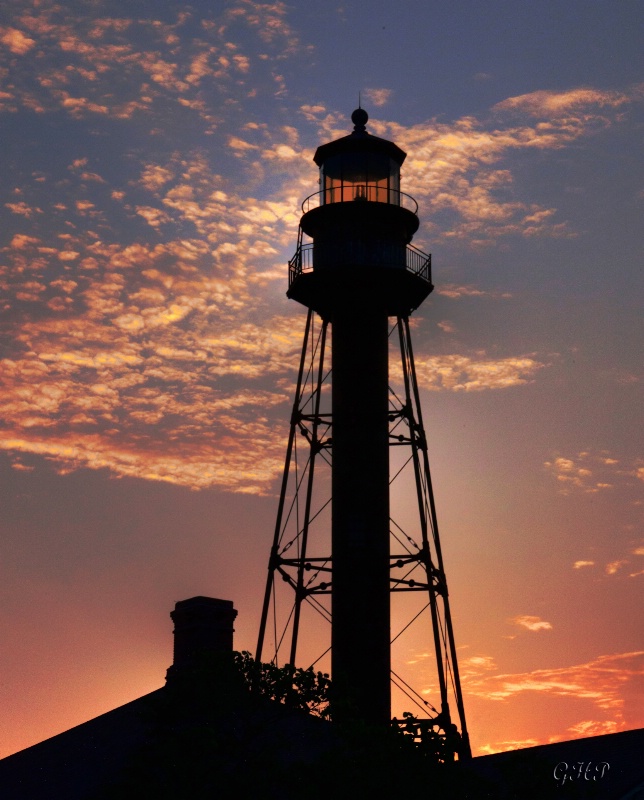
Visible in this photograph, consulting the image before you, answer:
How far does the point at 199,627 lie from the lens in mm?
34406

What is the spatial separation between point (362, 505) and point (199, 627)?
7.09 meters

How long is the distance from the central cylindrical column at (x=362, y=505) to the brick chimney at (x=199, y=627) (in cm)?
483

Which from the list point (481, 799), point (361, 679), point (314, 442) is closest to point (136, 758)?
point (481, 799)

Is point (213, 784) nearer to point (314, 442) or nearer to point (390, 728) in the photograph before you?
point (390, 728)

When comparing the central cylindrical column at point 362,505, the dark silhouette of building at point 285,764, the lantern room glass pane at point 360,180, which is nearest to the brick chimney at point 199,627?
the central cylindrical column at point 362,505

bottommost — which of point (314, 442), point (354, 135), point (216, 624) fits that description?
point (216, 624)

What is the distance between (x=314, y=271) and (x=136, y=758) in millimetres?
20125

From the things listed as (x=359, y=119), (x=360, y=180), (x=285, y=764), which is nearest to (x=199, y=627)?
(x=285, y=764)

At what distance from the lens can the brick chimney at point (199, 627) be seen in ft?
113

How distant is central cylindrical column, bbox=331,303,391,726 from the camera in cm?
3859

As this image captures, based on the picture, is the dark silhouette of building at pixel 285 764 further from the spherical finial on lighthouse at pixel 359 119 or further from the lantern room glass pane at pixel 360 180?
the spherical finial on lighthouse at pixel 359 119

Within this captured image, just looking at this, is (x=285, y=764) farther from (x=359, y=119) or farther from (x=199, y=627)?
(x=359, y=119)

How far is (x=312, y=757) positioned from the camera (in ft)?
94.8

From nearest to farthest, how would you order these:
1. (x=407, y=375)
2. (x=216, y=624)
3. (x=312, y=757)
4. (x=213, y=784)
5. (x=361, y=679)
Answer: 1. (x=213, y=784)
2. (x=312, y=757)
3. (x=216, y=624)
4. (x=361, y=679)
5. (x=407, y=375)
